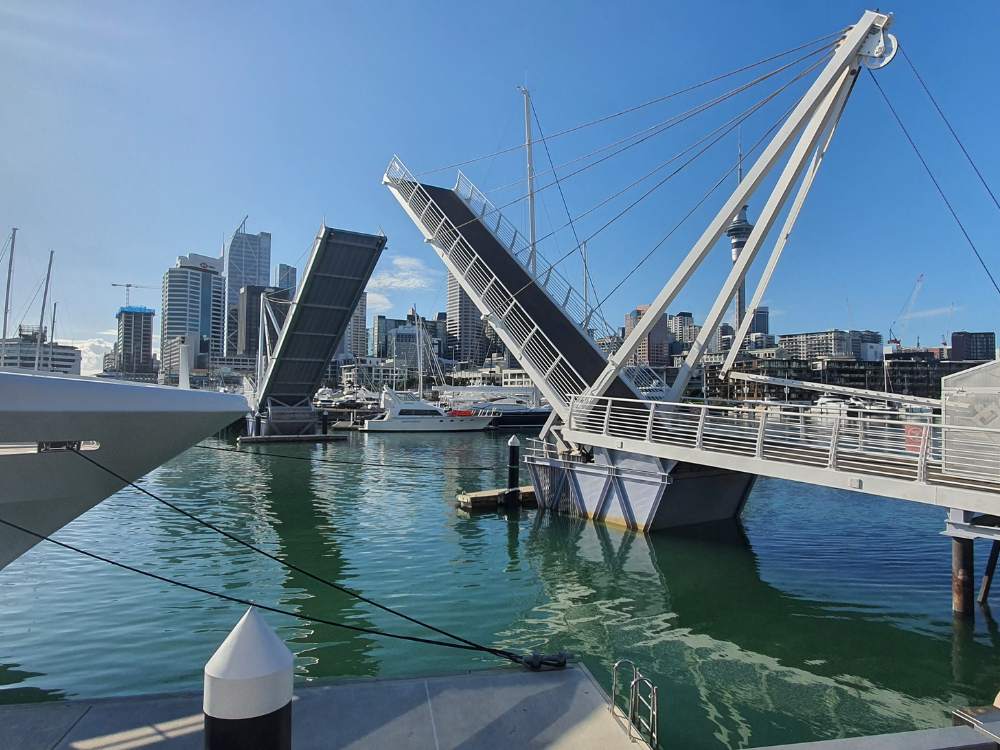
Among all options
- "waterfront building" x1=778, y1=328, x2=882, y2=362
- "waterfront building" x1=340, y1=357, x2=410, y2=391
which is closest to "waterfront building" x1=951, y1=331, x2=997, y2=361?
"waterfront building" x1=778, y1=328, x2=882, y2=362

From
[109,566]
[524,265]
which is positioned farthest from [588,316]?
[109,566]

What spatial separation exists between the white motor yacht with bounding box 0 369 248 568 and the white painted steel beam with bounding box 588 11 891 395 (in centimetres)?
1154

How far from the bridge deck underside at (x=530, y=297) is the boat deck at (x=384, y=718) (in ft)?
44.8

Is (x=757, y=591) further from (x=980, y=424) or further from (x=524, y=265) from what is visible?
(x=524, y=265)

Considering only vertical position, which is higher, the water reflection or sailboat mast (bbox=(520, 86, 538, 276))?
sailboat mast (bbox=(520, 86, 538, 276))

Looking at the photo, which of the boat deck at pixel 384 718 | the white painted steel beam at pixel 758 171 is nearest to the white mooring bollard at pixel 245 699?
the boat deck at pixel 384 718

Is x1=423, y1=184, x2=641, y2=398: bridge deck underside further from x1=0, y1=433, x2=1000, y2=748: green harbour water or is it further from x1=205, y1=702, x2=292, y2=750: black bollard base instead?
x1=205, y1=702, x2=292, y2=750: black bollard base

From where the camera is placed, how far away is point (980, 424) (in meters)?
9.46

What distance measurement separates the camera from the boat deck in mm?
4723

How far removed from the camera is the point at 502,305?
1975 cm

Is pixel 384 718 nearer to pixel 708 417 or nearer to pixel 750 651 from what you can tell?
pixel 750 651

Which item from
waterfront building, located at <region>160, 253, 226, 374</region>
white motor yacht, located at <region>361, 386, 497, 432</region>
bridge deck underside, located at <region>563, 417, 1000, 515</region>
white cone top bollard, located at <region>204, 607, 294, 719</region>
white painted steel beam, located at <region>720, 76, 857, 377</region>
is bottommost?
white motor yacht, located at <region>361, 386, 497, 432</region>

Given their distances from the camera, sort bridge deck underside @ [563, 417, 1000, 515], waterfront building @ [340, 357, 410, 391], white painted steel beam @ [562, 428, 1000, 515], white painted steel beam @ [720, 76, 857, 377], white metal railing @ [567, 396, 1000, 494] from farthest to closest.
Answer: waterfront building @ [340, 357, 410, 391], white painted steel beam @ [720, 76, 857, 377], white metal railing @ [567, 396, 1000, 494], bridge deck underside @ [563, 417, 1000, 515], white painted steel beam @ [562, 428, 1000, 515]

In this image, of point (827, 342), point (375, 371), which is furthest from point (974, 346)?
point (375, 371)
